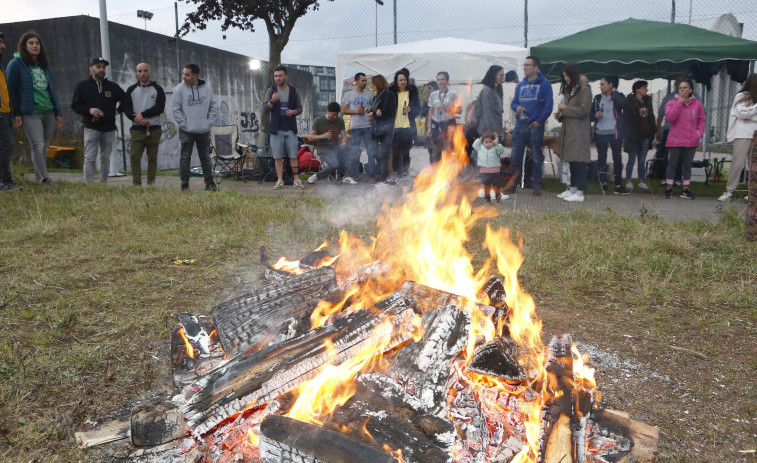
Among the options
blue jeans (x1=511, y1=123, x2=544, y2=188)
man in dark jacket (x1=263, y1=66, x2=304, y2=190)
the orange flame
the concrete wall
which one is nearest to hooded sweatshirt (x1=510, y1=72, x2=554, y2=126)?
blue jeans (x1=511, y1=123, x2=544, y2=188)

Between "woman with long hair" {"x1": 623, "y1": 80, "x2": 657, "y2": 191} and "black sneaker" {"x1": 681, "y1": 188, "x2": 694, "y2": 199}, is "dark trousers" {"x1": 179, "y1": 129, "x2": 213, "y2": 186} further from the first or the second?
"black sneaker" {"x1": 681, "y1": 188, "x2": 694, "y2": 199}

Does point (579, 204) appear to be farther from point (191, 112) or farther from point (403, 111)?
point (191, 112)

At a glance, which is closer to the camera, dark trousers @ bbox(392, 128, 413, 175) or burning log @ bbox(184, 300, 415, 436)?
burning log @ bbox(184, 300, 415, 436)

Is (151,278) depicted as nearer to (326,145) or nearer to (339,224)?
(339,224)

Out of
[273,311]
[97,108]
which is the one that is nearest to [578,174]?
[273,311]

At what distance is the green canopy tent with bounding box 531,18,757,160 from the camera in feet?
30.4

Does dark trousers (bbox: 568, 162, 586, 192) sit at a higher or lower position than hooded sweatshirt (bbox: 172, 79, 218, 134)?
lower

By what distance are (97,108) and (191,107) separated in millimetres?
1761

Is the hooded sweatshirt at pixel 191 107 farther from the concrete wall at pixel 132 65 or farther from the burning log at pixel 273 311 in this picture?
the burning log at pixel 273 311

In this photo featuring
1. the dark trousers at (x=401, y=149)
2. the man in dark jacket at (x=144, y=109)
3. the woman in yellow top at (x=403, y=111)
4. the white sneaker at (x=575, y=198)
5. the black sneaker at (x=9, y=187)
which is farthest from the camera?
the dark trousers at (x=401, y=149)

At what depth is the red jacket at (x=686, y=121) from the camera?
28.6 feet

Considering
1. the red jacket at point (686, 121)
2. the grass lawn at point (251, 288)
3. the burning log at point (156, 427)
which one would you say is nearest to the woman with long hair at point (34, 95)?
the grass lawn at point (251, 288)

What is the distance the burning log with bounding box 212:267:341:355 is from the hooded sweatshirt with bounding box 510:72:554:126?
6.64 metres

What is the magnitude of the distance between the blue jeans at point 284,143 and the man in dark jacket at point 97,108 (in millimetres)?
2804
